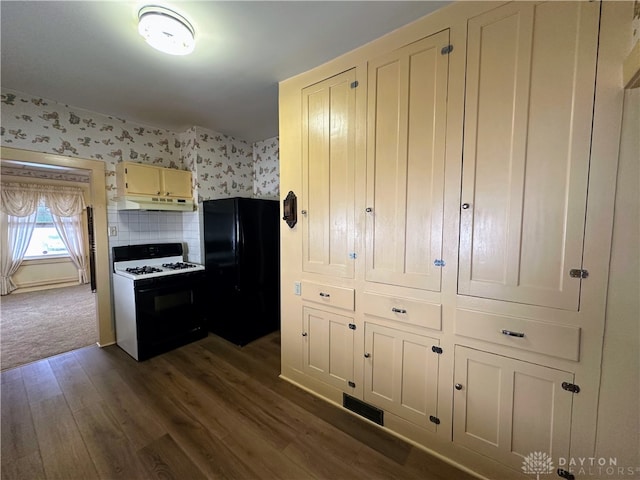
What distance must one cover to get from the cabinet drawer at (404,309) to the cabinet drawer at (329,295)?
0.12 m

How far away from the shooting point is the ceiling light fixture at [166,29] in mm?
1413

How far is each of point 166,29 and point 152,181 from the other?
2.01 m

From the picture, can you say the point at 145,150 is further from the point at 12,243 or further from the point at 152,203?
the point at 12,243

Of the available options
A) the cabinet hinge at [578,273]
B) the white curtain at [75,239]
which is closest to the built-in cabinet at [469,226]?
the cabinet hinge at [578,273]

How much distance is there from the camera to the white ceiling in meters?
1.45

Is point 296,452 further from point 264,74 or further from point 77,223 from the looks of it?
point 77,223

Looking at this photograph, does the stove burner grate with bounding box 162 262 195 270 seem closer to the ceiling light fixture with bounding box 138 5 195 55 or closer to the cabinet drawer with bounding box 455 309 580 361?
the ceiling light fixture with bounding box 138 5 195 55

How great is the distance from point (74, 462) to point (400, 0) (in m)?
3.26

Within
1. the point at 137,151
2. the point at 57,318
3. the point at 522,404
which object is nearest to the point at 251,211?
the point at 137,151

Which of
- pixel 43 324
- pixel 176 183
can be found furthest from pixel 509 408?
pixel 43 324

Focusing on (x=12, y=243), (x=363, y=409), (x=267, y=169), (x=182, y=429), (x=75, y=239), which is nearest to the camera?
(x=182, y=429)

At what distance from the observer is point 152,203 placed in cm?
297

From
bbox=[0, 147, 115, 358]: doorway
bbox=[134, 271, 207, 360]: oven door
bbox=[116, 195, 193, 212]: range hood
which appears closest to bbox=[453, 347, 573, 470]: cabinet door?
bbox=[134, 271, 207, 360]: oven door

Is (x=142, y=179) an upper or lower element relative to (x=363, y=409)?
upper
